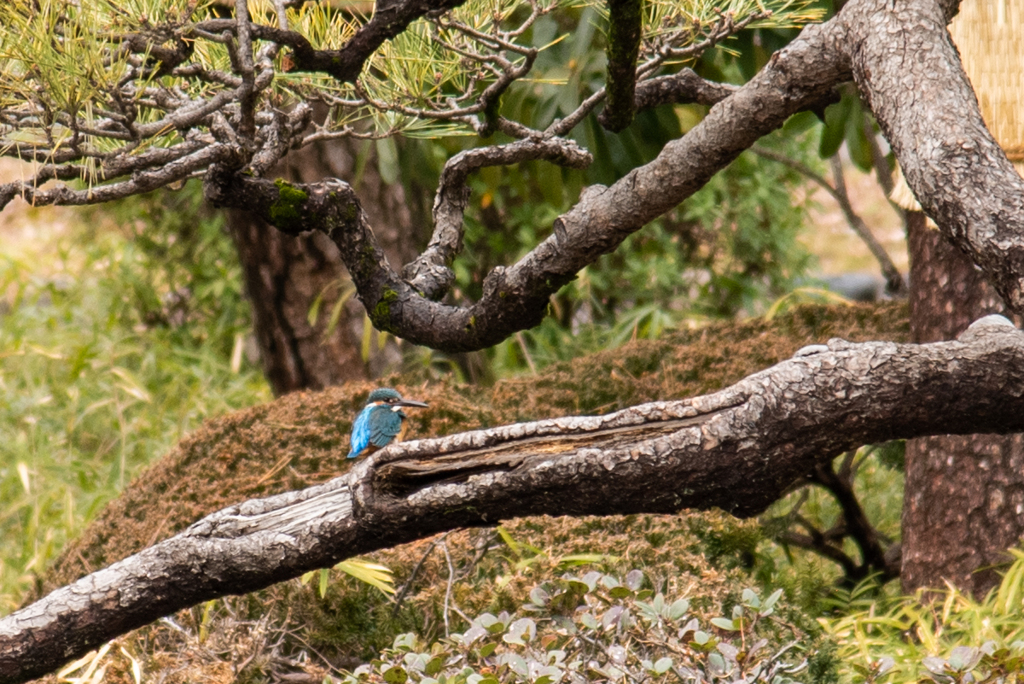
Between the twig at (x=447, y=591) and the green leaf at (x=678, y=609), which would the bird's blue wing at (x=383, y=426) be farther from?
the green leaf at (x=678, y=609)

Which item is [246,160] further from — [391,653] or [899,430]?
[899,430]

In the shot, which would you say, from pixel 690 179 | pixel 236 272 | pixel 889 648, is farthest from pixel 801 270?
pixel 690 179

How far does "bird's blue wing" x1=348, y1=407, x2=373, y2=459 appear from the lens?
310 cm

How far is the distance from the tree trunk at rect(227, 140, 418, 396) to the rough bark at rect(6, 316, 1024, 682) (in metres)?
2.83

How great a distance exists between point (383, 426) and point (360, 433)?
94 mm

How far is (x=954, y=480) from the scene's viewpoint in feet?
10.1

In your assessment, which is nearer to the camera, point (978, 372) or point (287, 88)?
point (978, 372)

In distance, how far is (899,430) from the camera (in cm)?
155

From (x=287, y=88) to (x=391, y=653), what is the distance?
1220mm

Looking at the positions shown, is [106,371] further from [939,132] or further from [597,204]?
[939,132]

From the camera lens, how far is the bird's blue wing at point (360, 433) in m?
3.10

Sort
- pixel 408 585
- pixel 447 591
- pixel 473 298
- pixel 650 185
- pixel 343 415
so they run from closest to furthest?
pixel 650 185
pixel 447 591
pixel 408 585
pixel 343 415
pixel 473 298

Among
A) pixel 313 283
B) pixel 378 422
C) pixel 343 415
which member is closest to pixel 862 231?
pixel 313 283

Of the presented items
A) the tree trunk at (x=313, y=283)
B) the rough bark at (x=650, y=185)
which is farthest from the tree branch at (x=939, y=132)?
the tree trunk at (x=313, y=283)
